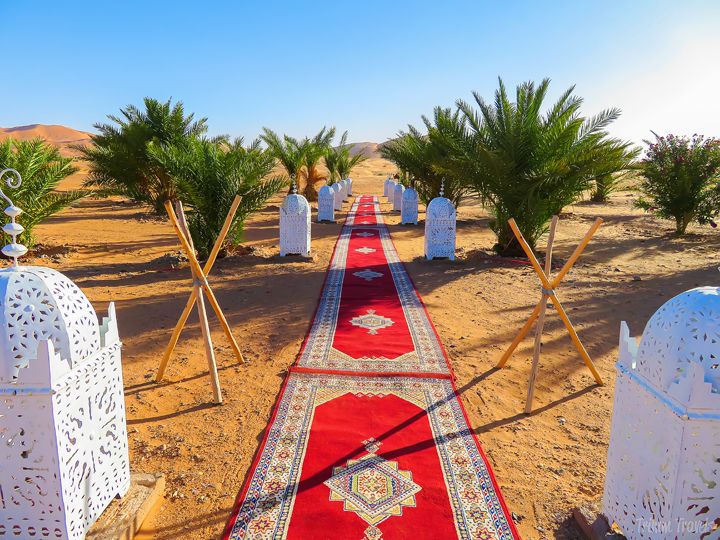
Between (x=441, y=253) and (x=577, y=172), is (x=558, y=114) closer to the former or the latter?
(x=577, y=172)

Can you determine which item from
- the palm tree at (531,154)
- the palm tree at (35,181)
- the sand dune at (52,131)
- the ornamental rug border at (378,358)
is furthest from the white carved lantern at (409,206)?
the sand dune at (52,131)

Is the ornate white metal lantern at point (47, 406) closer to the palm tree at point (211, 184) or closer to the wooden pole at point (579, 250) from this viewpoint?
the wooden pole at point (579, 250)

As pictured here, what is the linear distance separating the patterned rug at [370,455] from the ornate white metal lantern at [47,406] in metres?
0.77

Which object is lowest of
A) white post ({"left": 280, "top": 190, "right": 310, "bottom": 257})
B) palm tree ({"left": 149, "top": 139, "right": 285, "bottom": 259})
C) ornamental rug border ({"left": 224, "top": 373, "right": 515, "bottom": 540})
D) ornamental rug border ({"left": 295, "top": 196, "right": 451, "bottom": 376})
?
ornamental rug border ({"left": 224, "top": 373, "right": 515, "bottom": 540})

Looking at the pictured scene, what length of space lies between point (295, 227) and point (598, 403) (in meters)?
6.80

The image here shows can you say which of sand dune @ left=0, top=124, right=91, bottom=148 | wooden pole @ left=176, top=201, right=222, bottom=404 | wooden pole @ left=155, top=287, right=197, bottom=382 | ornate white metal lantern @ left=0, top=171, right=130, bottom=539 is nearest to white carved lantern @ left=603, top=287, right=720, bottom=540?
ornate white metal lantern @ left=0, top=171, right=130, bottom=539

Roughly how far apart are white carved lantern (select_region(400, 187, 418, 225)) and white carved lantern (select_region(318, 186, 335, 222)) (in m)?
2.35

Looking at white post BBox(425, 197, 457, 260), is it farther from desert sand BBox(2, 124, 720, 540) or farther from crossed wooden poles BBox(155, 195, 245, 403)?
crossed wooden poles BBox(155, 195, 245, 403)

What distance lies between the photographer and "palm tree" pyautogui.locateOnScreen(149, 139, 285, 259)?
8.53 m

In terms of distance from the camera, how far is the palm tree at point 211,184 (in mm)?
8531

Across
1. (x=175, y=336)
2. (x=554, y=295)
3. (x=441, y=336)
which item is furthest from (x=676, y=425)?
(x=175, y=336)

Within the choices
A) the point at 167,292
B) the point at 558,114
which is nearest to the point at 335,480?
the point at 167,292

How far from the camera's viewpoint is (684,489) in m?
1.83

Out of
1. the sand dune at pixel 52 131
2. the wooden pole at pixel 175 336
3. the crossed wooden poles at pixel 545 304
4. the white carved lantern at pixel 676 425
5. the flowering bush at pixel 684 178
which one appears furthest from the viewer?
the sand dune at pixel 52 131
